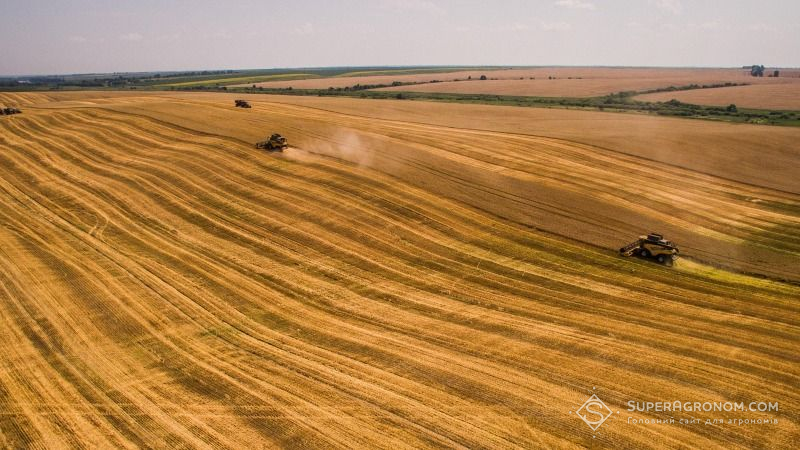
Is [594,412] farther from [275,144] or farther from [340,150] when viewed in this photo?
[275,144]

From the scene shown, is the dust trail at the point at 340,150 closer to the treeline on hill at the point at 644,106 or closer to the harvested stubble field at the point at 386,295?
the harvested stubble field at the point at 386,295

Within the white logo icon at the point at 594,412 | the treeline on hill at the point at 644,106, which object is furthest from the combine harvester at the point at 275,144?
the treeline on hill at the point at 644,106

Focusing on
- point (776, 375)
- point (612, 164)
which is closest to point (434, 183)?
point (612, 164)

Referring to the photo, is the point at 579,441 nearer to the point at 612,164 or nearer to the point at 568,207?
the point at 568,207

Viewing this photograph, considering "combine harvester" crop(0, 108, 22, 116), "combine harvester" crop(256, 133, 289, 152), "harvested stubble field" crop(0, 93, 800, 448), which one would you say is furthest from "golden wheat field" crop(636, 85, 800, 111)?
"combine harvester" crop(0, 108, 22, 116)

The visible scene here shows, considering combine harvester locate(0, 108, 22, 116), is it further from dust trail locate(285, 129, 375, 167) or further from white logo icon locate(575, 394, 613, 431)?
white logo icon locate(575, 394, 613, 431)

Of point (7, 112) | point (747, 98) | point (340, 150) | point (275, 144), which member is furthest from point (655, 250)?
point (747, 98)
